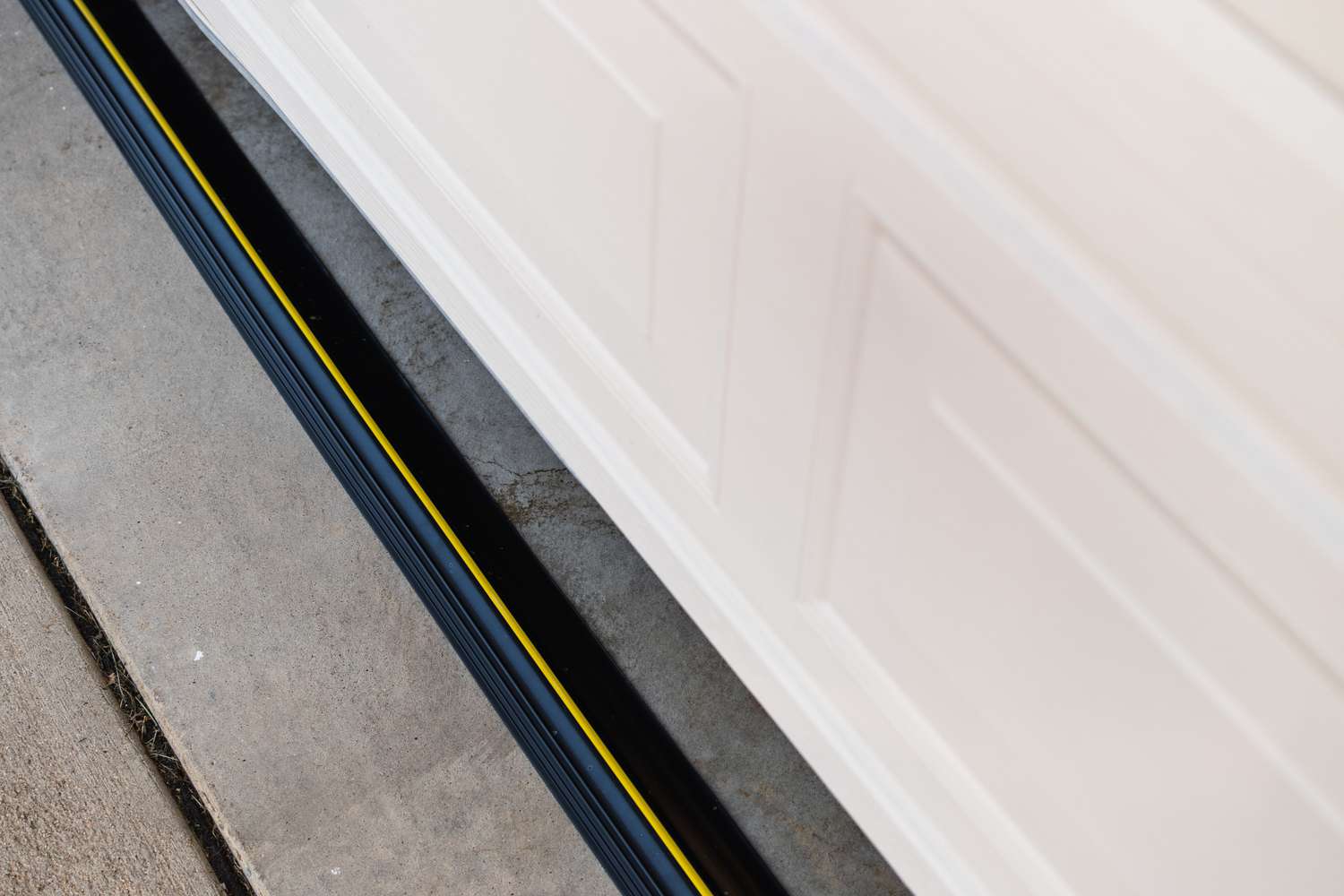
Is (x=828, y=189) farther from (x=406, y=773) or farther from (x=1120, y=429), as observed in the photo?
(x=406, y=773)

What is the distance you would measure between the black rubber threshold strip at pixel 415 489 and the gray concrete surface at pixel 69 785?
27cm

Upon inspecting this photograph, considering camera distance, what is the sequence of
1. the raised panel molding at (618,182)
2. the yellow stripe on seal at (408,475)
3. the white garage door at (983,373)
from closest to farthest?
1. the white garage door at (983,373)
2. the raised panel molding at (618,182)
3. the yellow stripe on seal at (408,475)

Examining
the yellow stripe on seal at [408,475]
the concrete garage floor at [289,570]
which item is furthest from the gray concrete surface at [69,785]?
the yellow stripe on seal at [408,475]

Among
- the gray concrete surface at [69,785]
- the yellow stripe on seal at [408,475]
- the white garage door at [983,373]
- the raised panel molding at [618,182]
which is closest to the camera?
the white garage door at [983,373]

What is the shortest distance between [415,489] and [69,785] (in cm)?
53

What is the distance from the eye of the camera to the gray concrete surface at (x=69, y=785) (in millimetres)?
1313

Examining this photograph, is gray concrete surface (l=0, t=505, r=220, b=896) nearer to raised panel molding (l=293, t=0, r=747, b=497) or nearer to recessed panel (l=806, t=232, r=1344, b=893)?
raised panel molding (l=293, t=0, r=747, b=497)

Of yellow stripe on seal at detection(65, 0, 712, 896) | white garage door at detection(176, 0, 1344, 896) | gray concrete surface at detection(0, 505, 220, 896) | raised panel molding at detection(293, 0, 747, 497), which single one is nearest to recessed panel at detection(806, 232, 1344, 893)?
white garage door at detection(176, 0, 1344, 896)

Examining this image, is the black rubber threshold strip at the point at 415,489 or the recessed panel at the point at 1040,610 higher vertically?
the black rubber threshold strip at the point at 415,489

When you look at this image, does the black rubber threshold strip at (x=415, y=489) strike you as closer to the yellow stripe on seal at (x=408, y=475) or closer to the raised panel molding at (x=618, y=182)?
the yellow stripe on seal at (x=408, y=475)

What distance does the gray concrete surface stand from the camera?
131cm

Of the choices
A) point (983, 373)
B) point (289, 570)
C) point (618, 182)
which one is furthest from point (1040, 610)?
point (289, 570)

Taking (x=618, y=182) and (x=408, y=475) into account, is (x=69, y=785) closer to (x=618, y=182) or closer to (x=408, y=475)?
(x=408, y=475)

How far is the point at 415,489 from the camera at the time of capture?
1.41 metres
